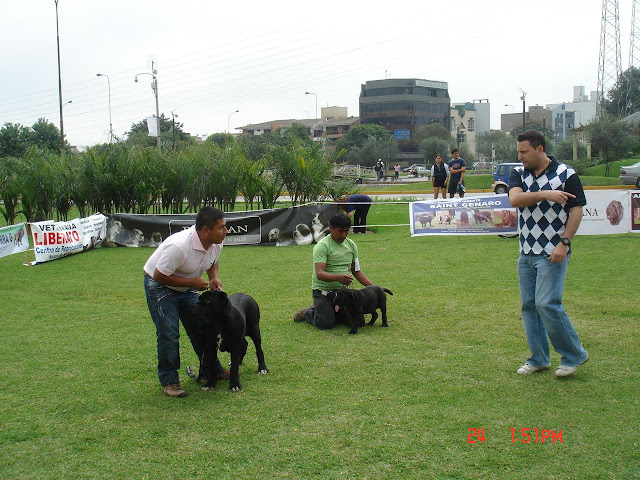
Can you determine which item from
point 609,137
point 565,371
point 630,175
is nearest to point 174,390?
point 565,371

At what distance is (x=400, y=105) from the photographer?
125125mm

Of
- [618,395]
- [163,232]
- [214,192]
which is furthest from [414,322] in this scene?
[214,192]

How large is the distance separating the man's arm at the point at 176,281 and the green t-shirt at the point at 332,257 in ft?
8.58

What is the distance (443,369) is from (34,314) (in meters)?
5.98

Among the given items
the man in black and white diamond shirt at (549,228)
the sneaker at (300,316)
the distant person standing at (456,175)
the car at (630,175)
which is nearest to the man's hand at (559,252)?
the man in black and white diamond shirt at (549,228)

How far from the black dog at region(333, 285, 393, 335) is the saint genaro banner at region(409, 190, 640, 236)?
26.8 ft

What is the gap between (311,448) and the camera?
14.1 feet

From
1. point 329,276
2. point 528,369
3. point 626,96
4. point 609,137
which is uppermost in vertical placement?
point 626,96

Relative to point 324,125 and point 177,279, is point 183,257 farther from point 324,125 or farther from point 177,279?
point 324,125

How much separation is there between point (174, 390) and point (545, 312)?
326cm

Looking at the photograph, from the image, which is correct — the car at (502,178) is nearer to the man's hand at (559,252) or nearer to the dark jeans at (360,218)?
the dark jeans at (360,218)

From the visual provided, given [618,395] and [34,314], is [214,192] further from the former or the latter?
[618,395]

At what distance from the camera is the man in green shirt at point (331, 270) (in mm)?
7633
